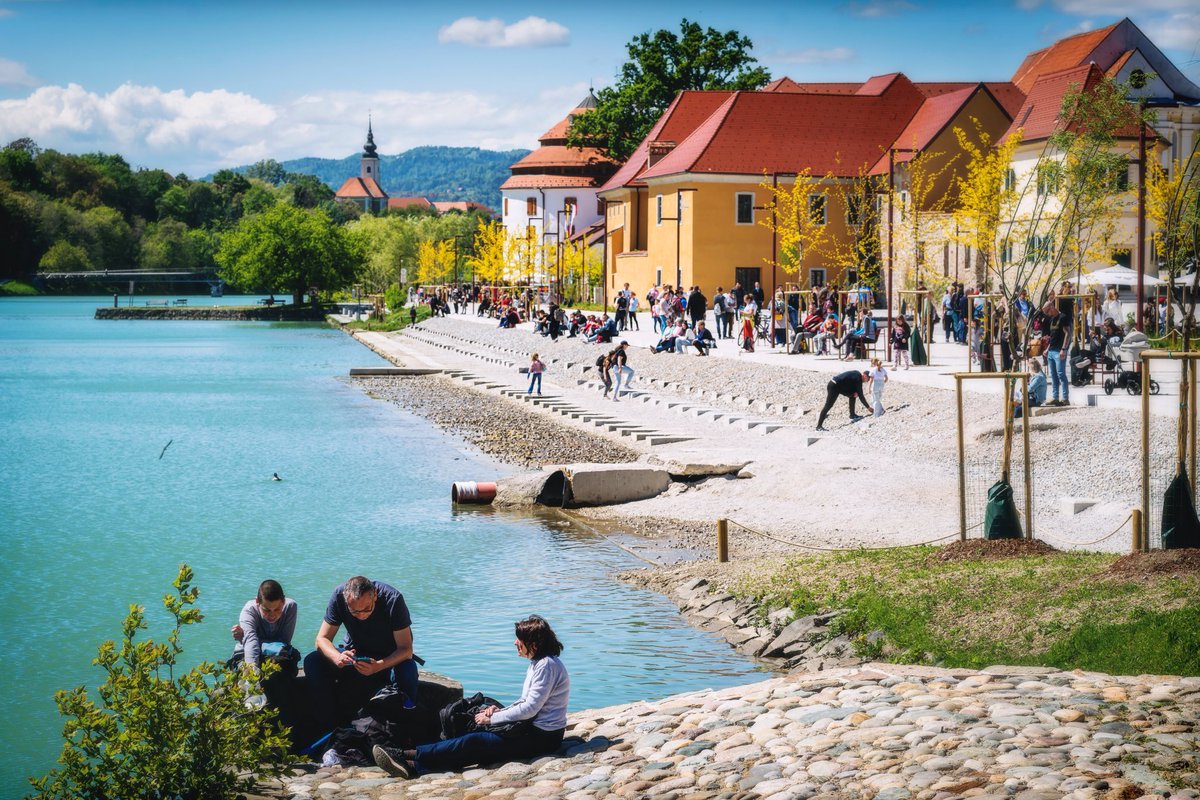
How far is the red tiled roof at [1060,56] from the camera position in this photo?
69438mm

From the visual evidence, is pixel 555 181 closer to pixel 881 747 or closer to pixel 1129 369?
pixel 1129 369

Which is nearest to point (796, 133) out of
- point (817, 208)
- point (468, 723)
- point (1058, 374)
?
point (817, 208)

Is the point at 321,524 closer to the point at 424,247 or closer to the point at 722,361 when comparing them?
the point at 722,361

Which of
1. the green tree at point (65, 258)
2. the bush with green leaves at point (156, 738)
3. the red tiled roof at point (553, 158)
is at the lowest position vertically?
the bush with green leaves at point (156, 738)

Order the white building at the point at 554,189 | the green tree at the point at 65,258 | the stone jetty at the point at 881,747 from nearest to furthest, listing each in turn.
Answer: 1. the stone jetty at the point at 881,747
2. the white building at the point at 554,189
3. the green tree at the point at 65,258

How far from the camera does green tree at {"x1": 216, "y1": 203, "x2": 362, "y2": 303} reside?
126m

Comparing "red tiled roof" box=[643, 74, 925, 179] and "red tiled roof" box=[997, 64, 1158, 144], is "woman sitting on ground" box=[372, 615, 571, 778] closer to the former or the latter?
"red tiled roof" box=[997, 64, 1158, 144]

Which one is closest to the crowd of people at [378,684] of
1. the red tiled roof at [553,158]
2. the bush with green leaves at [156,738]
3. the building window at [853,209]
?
the bush with green leaves at [156,738]

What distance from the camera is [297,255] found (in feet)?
413

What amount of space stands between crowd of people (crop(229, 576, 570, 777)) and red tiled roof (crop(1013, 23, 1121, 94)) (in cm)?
6261

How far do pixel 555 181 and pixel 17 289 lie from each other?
331 feet

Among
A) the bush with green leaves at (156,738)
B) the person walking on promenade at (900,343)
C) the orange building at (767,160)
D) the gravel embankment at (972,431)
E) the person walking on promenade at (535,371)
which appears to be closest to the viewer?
the bush with green leaves at (156,738)

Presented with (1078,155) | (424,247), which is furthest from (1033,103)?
(424,247)

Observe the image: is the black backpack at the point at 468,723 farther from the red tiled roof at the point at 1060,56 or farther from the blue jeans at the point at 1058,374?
the red tiled roof at the point at 1060,56
